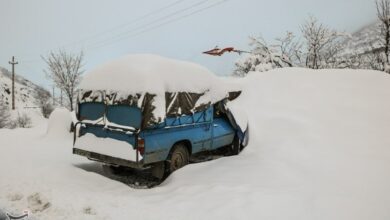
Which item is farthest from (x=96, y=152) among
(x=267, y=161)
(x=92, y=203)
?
(x=267, y=161)

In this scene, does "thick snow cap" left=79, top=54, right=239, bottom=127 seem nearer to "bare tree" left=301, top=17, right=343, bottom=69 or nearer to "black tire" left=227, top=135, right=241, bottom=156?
"black tire" left=227, top=135, right=241, bottom=156

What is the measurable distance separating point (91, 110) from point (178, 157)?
2.33 m

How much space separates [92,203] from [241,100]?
22.5 ft

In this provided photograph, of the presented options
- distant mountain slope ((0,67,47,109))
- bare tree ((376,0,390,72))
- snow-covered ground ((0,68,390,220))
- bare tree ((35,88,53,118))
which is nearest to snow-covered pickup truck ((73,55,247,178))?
snow-covered ground ((0,68,390,220))

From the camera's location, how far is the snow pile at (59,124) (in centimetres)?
1342

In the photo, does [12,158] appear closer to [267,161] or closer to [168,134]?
[168,134]

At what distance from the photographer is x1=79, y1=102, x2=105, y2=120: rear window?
314 inches

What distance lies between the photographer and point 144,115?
23.4ft

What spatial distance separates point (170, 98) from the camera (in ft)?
25.3

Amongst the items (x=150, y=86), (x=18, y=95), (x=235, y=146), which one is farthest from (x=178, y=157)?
(x=18, y=95)

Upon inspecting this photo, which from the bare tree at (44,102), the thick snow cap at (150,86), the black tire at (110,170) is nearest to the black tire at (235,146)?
the thick snow cap at (150,86)

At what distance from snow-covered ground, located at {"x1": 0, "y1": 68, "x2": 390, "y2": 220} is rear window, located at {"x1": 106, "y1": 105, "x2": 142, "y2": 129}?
1.32 metres

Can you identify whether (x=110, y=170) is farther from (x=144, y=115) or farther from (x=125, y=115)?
(x=144, y=115)

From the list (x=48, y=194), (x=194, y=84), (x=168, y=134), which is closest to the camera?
(x=48, y=194)
